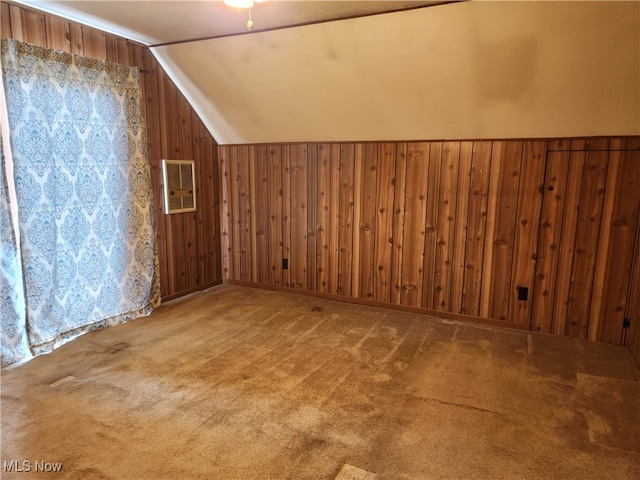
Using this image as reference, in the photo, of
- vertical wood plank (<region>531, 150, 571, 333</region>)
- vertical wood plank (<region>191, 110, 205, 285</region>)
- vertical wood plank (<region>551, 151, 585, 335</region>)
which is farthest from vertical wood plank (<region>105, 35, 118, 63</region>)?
vertical wood plank (<region>551, 151, 585, 335</region>)

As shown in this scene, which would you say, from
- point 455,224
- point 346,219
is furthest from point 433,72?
point 346,219

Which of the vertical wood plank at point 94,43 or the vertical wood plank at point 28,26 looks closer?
the vertical wood plank at point 28,26

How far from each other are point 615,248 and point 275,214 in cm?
314

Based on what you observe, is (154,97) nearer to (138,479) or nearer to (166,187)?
(166,187)

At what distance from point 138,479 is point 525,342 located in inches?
114

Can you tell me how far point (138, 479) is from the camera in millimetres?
1818

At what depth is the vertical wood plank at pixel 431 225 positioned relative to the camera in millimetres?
3789

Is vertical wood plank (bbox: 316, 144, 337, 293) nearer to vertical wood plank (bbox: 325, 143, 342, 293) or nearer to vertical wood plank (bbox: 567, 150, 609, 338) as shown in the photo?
vertical wood plank (bbox: 325, 143, 342, 293)

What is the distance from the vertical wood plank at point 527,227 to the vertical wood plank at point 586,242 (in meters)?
0.30

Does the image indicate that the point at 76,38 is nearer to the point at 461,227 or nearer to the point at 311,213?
the point at 311,213

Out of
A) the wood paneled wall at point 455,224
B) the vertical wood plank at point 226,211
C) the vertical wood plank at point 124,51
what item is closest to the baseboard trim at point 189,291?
the vertical wood plank at point 226,211

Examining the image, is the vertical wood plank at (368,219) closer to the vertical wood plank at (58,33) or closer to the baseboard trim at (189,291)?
the baseboard trim at (189,291)

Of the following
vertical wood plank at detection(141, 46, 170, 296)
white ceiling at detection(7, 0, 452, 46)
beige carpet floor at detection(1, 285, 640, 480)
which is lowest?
beige carpet floor at detection(1, 285, 640, 480)

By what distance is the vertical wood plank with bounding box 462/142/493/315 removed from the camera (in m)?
3.62
